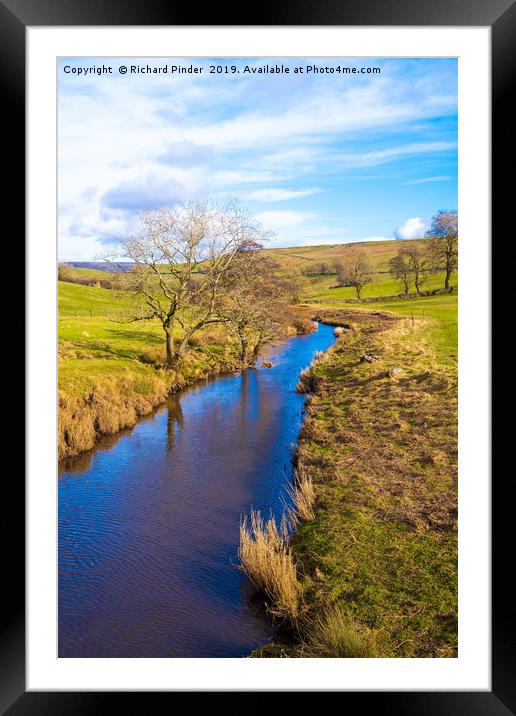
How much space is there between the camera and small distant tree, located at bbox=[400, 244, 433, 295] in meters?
23.5

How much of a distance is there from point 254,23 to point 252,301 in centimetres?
A: 1303

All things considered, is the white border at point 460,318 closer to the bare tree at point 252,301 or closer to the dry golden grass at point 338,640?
the dry golden grass at point 338,640

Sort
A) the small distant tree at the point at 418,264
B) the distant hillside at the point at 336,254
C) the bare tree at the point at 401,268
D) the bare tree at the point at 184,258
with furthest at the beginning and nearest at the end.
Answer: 1. the bare tree at the point at 401,268
2. the distant hillside at the point at 336,254
3. the small distant tree at the point at 418,264
4. the bare tree at the point at 184,258

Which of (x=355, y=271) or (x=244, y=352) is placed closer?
(x=244, y=352)

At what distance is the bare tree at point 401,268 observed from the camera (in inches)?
1001

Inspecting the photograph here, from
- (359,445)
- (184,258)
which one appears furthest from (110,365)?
(359,445)

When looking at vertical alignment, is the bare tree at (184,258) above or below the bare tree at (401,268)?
below

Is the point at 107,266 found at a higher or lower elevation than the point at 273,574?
higher

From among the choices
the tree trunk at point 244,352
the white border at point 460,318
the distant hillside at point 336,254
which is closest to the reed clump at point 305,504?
the white border at point 460,318

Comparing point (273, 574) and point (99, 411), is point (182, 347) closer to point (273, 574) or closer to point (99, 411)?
point (99, 411)

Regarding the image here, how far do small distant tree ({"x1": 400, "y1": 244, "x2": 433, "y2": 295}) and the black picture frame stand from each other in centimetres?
1828

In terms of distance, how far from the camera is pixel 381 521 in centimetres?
688

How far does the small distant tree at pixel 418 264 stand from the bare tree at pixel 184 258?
34.8 ft
